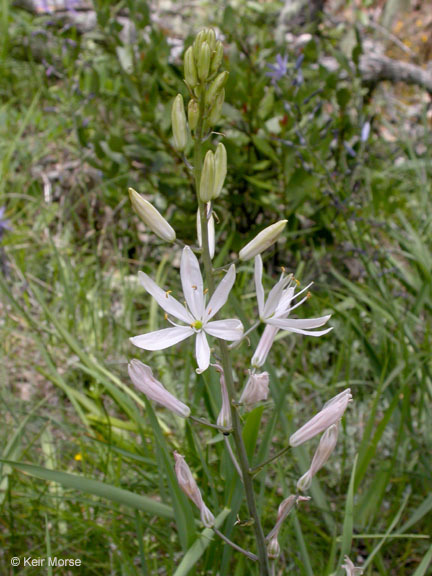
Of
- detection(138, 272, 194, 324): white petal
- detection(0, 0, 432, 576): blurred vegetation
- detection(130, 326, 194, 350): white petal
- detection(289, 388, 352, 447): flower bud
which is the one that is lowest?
detection(0, 0, 432, 576): blurred vegetation

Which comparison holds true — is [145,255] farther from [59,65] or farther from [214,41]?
[214,41]

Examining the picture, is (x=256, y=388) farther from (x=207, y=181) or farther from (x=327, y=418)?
(x=207, y=181)

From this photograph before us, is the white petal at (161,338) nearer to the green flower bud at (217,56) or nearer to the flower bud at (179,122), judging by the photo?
the flower bud at (179,122)

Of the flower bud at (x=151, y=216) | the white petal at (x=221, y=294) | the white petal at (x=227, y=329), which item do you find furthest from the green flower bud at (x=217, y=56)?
the white petal at (x=227, y=329)

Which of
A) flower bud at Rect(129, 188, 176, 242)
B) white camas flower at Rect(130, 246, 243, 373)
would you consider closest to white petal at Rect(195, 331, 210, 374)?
white camas flower at Rect(130, 246, 243, 373)

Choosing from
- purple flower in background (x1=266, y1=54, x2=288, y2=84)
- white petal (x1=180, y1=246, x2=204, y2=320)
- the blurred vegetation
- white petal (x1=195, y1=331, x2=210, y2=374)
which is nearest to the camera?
white petal (x1=195, y1=331, x2=210, y2=374)

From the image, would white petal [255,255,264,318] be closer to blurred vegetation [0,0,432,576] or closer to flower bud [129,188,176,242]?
flower bud [129,188,176,242]
